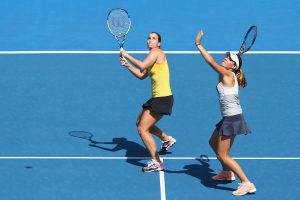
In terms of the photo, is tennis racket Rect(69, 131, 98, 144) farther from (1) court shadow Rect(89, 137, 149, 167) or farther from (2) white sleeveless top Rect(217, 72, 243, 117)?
(2) white sleeveless top Rect(217, 72, 243, 117)

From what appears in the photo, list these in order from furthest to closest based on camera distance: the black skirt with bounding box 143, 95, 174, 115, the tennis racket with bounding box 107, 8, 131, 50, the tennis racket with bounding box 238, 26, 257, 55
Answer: the tennis racket with bounding box 107, 8, 131, 50 < the black skirt with bounding box 143, 95, 174, 115 < the tennis racket with bounding box 238, 26, 257, 55

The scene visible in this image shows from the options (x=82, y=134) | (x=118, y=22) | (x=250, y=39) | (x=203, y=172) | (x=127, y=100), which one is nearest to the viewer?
(x=250, y=39)

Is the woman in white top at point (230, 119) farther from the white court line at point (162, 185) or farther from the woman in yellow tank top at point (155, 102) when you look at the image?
the woman in yellow tank top at point (155, 102)

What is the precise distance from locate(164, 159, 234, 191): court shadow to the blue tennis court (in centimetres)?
2

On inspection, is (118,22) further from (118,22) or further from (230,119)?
(230,119)

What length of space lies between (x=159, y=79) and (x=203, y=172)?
5.02 ft

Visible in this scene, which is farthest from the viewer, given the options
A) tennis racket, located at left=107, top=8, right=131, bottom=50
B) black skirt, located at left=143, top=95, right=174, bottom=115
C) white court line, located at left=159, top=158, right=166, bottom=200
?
tennis racket, located at left=107, top=8, right=131, bottom=50

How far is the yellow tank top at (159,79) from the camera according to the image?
12125 mm

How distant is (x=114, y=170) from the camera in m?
12.3

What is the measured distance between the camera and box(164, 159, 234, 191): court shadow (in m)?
11.9

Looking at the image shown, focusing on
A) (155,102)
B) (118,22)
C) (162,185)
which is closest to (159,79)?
(155,102)

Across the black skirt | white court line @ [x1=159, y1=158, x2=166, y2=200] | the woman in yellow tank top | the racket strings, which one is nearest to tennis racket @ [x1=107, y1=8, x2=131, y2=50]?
the racket strings

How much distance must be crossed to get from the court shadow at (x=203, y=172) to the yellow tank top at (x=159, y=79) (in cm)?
116

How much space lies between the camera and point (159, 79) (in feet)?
39.8
